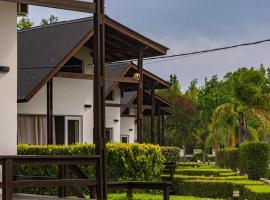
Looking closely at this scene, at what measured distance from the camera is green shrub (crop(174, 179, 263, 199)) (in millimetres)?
22766

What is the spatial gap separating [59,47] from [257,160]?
31.1ft

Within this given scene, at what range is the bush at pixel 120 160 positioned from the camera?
20.2 metres

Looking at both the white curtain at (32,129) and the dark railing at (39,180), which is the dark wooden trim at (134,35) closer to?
the white curtain at (32,129)

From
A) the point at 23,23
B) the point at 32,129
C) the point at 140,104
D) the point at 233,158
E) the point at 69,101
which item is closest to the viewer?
the point at 140,104

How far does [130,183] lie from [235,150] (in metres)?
22.3

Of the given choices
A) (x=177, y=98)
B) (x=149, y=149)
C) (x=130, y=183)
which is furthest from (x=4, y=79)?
(x=177, y=98)

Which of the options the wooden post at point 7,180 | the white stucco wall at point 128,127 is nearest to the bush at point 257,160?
the white stucco wall at point 128,127

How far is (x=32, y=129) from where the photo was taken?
987 inches

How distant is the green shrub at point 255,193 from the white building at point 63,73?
20.1 ft

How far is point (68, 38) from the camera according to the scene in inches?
987

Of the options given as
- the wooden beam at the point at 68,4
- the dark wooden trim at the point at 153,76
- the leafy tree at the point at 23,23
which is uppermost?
the leafy tree at the point at 23,23

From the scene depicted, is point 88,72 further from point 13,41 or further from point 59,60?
point 13,41

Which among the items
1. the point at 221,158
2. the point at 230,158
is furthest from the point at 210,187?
the point at 221,158

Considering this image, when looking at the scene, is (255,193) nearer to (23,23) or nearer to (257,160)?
(257,160)
